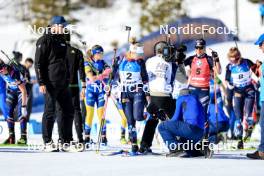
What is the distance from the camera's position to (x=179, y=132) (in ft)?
36.0

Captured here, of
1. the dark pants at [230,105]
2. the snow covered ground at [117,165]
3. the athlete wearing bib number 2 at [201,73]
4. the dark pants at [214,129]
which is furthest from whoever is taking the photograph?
the dark pants at [230,105]

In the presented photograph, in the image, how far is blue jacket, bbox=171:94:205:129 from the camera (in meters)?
10.9

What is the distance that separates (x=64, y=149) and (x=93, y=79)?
2.44m

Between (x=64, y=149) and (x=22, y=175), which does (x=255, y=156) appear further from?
(x=22, y=175)

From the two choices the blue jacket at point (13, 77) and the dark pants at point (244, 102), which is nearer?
the blue jacket at point (13, 77)

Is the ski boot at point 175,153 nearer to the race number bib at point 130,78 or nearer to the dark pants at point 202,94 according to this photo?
the race number bib at point 130,78

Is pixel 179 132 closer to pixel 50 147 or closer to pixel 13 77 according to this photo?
pixel 50 147

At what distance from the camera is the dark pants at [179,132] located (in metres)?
10.9

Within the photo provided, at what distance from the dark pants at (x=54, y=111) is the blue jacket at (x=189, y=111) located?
1.93 metres

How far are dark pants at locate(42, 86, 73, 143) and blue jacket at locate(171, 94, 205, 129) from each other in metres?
1.93

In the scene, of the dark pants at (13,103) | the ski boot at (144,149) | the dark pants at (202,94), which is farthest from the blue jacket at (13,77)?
the ski boot at (144,149)

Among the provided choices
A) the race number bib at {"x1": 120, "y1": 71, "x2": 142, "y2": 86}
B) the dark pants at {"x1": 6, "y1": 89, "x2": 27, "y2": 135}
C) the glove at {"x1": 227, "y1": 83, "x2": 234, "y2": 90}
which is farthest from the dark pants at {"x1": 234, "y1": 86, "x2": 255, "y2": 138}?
the dark pants at {"x1": 6, "y1": 89, "x2": 27, "y2": 135}

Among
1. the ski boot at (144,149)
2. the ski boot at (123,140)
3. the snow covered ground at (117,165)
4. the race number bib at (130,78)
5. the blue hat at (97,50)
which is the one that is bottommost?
the snow covered ground at (117,165)

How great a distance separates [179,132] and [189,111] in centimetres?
35
